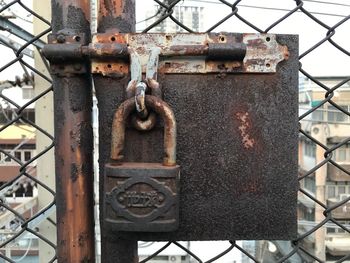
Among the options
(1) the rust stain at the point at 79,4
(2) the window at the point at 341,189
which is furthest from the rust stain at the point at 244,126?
(2) the window at the point at 341,189

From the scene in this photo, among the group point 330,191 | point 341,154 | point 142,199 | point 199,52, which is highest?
point 199,52

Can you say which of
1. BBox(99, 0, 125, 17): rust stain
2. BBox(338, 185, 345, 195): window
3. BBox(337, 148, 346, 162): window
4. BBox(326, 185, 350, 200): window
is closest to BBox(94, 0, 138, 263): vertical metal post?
BBox(99, 0, 125, 17): rust stain

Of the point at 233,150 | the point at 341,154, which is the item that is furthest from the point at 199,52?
the point at 341,154

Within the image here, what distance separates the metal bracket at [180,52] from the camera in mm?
471

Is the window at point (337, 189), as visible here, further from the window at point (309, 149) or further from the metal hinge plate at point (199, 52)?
the metal hinge plate at point (199, 52)

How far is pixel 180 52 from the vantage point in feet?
1.58

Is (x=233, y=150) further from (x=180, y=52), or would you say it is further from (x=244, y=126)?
(x=180, y=52)

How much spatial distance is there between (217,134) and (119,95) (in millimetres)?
130

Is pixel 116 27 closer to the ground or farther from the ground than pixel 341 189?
farther from the ground

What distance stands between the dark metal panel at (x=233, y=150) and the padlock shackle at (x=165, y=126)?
0.03m

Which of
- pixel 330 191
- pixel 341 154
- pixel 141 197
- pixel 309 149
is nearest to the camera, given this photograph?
pixel 141 197

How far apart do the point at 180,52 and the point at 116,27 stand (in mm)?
81

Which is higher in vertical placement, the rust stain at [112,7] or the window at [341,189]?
the rust stain at [112,7]

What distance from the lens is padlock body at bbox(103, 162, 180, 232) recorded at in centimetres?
44
